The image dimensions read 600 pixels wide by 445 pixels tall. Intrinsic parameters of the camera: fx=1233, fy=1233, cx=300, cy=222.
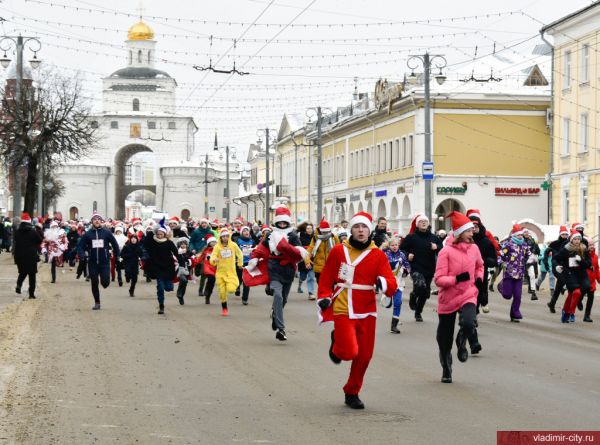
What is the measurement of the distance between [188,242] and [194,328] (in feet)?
39.5

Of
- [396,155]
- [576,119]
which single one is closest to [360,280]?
[576,119]

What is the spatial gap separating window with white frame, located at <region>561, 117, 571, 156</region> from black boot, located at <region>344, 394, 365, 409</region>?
40.4 m

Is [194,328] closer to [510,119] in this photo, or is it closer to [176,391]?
[176,391]

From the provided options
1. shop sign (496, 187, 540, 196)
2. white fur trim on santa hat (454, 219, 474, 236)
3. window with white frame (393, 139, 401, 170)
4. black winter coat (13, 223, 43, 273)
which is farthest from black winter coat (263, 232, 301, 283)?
window with white frame (393, 139, 401, 170)

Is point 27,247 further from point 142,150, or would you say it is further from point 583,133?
point 142,150

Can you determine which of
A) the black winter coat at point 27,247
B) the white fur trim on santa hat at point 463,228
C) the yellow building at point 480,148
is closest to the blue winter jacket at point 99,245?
the black winter coat at point 27,247

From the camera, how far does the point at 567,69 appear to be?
49.4m

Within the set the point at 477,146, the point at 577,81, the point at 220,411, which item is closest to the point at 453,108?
the point at 477,146

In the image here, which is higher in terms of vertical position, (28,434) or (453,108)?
(453,108)

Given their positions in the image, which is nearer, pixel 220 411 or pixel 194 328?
pixel 220 411

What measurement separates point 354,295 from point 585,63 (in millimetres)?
38660

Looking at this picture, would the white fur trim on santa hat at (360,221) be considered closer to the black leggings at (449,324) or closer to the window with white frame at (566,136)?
the black leggings at (449,324)

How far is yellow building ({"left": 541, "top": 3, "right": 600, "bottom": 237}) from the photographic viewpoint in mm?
46125

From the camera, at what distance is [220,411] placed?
10.1 m
